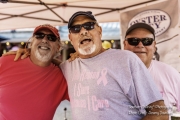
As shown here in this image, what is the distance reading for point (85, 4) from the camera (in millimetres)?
3277

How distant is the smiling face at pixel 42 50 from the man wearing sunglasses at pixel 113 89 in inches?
22.4

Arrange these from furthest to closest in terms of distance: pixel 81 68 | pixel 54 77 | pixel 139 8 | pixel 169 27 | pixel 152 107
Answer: pixel 139 8
pixel 169 27
pixel 54 77
pixel 81 68
pixel 152 107

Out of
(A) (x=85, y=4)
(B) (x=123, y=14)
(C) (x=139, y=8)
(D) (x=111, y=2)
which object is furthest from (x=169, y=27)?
(A) (x=85, y=4)

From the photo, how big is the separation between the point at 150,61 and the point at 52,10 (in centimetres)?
214

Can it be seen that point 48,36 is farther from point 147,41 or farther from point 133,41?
point 147,41

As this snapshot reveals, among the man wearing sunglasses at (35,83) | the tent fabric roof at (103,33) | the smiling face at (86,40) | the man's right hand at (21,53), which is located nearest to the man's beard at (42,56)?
the man wearing sunglasses at (35,83)

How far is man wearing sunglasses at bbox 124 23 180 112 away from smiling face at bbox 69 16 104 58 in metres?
0.35

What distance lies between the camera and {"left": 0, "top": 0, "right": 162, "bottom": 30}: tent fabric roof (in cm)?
321

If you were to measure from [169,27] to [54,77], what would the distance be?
1.68 metres

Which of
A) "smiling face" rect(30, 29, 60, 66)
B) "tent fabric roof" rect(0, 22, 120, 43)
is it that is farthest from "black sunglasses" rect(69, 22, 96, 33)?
"tent fabric roof" rect(0, 22, 120, 43)

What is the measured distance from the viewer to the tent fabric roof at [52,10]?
10.5ft

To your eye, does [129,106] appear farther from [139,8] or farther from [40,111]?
[139,8]

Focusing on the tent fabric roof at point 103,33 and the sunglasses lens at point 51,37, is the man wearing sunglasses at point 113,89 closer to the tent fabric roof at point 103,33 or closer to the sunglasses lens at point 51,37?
the sunglasses lens at point 51,37

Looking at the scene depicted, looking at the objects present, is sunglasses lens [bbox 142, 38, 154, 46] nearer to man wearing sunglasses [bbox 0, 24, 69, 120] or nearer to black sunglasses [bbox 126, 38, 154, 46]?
black sunglasses [bbox 126, 38, 154, 46]
